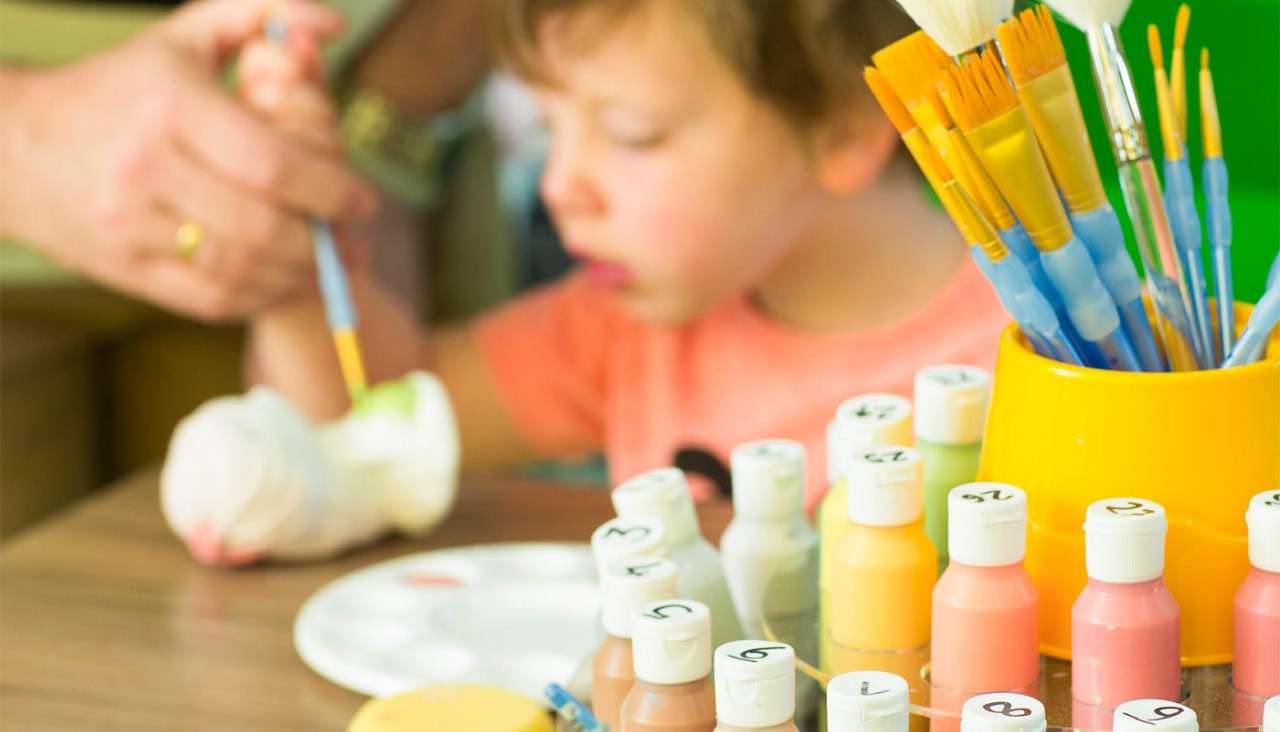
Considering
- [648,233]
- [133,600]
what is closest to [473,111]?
[648,233]

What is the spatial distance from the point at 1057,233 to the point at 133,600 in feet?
1.70

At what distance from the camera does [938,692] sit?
46cm

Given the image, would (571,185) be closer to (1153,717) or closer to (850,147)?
(850,147)

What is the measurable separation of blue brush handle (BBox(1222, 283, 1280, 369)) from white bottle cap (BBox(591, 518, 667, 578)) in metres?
0.19

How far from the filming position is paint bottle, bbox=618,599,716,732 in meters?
0.45

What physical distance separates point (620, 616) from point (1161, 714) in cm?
17

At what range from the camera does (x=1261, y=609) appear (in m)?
0.45

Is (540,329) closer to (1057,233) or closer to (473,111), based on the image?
→ (473,111)

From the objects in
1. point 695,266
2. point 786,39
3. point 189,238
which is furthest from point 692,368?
point 189,238

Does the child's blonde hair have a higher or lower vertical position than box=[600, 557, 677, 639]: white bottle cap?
higher

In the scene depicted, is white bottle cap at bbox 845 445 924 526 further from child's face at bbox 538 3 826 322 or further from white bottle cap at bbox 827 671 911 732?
child's face at bbox 538 3 826 322

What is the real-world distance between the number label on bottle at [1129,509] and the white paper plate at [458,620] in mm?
268

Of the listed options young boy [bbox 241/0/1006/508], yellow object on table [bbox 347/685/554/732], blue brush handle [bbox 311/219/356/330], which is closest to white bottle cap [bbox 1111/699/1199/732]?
yellow object on table [bbox 347/685/554/732]

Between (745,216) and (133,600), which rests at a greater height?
(745,216)
